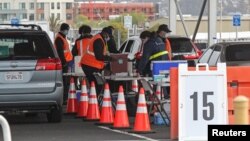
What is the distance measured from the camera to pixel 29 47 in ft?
49.4

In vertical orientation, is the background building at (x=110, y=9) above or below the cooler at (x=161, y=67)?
above

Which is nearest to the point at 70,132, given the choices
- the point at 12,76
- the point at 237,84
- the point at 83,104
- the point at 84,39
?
the point at 12,76

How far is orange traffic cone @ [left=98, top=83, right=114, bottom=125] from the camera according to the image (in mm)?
14742

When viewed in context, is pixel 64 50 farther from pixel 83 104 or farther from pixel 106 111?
pixel 106 111

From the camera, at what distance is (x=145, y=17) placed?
117375mm

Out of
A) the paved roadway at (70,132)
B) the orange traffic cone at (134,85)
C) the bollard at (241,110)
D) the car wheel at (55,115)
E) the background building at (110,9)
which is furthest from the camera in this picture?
the background building at (110,9)

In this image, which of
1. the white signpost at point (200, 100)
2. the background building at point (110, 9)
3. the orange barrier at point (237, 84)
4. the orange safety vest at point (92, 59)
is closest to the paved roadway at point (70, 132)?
the white signpost at point (200, 100)

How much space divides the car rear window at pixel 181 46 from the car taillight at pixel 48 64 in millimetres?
10612

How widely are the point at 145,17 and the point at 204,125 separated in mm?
105871

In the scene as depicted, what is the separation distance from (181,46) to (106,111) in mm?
10737

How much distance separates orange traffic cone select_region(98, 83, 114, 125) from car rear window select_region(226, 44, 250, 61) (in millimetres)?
3894

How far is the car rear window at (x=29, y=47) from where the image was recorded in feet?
48.9

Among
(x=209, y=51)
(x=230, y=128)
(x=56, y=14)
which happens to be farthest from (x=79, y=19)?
(x=230, y=128)

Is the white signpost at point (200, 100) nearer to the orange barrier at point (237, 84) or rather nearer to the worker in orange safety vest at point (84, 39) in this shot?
the orange barrier at point (237, 84)
